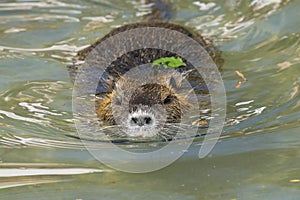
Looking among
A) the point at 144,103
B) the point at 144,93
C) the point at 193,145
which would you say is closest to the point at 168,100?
the point at 144,93

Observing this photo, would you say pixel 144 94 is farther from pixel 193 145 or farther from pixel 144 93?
pixel 193 145

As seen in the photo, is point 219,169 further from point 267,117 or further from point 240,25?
point 240,25

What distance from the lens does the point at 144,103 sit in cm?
413

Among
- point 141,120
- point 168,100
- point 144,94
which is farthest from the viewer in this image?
point 168,100

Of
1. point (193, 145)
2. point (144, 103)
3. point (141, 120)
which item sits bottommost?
Answer: point (193, 145)

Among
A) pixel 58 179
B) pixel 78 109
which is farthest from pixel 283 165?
pixel 78 109

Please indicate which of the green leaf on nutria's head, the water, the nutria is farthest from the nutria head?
the water

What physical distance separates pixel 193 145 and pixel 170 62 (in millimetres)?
1102

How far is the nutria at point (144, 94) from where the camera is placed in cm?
405

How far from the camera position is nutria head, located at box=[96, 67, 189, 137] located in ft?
13.2

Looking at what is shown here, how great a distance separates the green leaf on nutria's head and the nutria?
37 mm

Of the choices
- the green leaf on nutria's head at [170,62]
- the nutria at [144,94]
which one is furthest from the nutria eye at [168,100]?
the green leaf on nutria's head at [170,62]

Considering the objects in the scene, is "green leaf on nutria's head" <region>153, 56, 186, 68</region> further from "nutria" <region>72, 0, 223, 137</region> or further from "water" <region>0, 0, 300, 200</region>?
"water" <region>0, 0, 300, 200</region>

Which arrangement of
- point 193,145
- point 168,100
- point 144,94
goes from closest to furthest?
point 193,145, point 144,94, point 168,100
